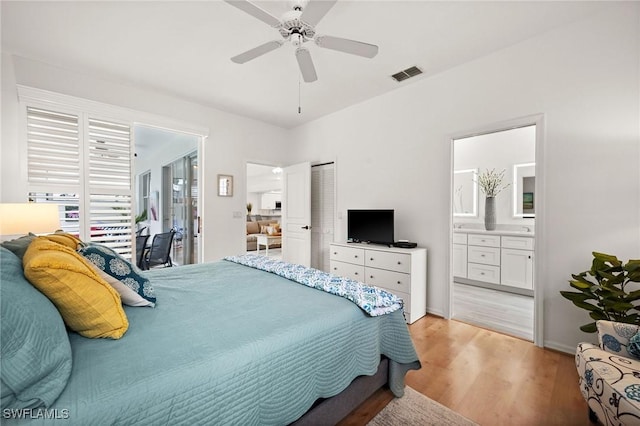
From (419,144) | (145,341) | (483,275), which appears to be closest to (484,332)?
(483,275)

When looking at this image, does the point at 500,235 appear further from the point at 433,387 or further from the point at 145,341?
the point at 145,341

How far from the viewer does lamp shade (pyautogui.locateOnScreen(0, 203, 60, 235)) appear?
2.04 metres

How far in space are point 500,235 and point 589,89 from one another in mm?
2196

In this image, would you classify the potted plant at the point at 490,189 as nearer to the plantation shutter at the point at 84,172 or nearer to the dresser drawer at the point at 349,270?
the dresser drawer at the point at 349,270

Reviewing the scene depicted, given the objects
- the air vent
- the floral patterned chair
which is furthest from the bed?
the air vent

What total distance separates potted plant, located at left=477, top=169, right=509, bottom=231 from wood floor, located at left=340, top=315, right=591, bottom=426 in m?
2.16

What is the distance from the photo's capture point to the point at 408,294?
296cm

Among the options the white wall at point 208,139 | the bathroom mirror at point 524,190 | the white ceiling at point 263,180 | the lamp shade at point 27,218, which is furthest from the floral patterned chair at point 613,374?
the white ceiling at point 263,180

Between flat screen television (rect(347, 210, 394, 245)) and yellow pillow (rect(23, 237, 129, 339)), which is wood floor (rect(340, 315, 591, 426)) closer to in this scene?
flat screen television (rect(347, 210, 394, 245))

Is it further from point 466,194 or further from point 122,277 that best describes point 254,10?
point 466,194

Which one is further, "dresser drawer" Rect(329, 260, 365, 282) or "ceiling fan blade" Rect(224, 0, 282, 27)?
"dresser drawer" Rect(329, 260, 365, 282)

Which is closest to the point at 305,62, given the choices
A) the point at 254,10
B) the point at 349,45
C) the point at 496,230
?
the point at 349,45

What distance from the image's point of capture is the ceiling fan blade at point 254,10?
5.27ft

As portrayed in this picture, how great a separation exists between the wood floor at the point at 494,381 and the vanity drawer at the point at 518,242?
5.49ft
